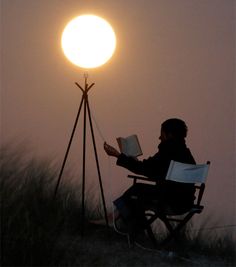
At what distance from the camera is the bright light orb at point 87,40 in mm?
4164

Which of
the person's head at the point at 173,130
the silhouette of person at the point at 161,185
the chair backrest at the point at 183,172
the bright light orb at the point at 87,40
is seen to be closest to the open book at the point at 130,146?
the silhouette of person at the point at 161,185

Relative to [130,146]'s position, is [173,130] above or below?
above

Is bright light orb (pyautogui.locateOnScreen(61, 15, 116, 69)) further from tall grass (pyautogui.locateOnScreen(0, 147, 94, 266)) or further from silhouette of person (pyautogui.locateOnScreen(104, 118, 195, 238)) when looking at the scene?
tall grass (pyautogui.locateOnScreen(0, 147, 94, 266))

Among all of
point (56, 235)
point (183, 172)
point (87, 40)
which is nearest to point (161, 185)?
point (183, 172)

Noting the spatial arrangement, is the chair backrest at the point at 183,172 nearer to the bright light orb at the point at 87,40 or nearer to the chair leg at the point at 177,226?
the chair leg at the point at 177,226

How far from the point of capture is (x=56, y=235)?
361 centimetres

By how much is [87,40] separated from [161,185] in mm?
1192

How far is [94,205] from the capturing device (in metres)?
4.98

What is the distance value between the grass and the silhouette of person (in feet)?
1.02

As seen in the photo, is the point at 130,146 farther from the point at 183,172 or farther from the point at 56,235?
the point at 56,235

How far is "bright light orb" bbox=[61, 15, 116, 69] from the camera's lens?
4.16m

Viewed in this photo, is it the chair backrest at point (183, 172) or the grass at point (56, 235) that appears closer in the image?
the grass at point (56, 235)

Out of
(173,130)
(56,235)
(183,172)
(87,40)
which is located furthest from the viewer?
(87,40)

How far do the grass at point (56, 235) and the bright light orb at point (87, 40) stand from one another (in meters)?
1.05
